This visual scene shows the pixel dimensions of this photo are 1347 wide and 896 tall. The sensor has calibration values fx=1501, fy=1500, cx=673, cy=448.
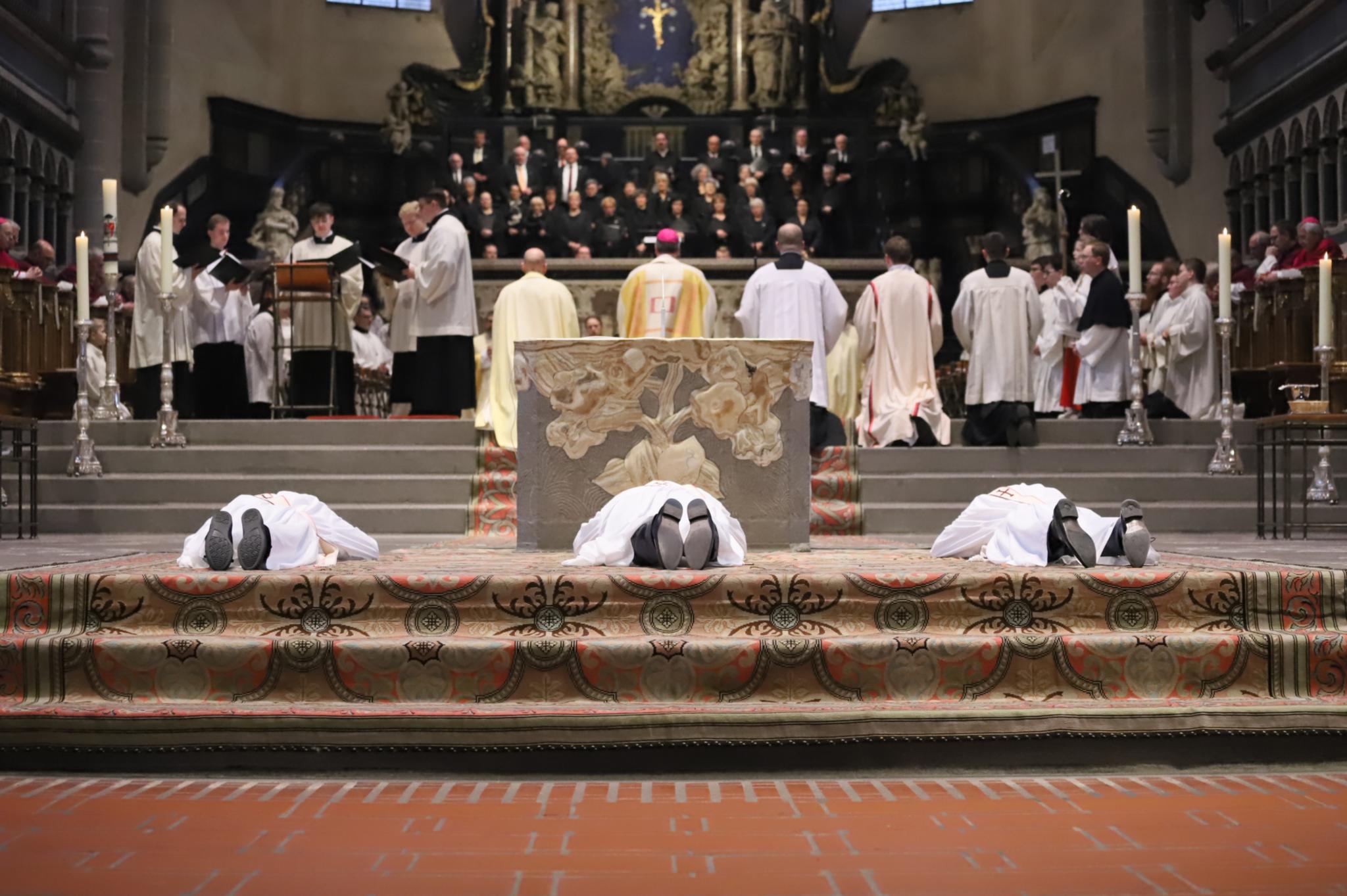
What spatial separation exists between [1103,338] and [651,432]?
20.3ft

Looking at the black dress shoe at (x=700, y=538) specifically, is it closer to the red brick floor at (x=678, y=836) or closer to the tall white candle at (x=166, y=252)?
the red brick floor at (x=678, y=836)

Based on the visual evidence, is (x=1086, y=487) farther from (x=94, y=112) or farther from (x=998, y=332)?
(x=94, y=112)

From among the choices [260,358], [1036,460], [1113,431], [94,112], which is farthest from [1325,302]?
[94,112]

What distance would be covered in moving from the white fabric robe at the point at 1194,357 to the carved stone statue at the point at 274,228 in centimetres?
1231

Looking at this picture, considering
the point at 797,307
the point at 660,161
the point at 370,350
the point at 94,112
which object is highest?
the point at 94,112

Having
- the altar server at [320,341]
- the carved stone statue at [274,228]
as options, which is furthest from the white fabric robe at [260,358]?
the carved stone statue at [274,228]

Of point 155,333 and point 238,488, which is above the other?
point 155,333

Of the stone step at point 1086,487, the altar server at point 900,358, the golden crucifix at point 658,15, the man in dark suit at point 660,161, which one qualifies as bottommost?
the stone step at point 1086,487

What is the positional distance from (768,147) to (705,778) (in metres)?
17.2

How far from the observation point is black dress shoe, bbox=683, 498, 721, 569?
5520 millimetres

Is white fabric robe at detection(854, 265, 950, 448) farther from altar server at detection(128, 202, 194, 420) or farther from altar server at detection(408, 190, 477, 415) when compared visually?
altar server at detection(128, 202, 194, 420)

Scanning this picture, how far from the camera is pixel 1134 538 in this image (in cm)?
556

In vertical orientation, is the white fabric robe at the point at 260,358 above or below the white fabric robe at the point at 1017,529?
above

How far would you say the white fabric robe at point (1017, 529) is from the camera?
570 centimetres
